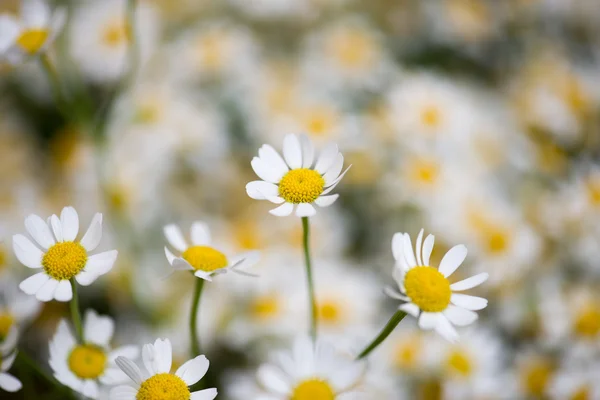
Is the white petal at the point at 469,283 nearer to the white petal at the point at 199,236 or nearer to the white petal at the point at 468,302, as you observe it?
the white petal at the point at 468,302

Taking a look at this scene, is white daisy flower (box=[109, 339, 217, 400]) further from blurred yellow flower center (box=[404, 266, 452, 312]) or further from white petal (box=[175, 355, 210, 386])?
blurred yellow flower center (box=[404, 266, 452, 312])

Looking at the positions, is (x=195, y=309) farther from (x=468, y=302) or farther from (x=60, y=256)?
(x=468, y=302)

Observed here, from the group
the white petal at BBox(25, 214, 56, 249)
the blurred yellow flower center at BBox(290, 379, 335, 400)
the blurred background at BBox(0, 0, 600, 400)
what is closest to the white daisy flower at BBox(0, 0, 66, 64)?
the blurred background at BBox(0, 0, 600, 400)

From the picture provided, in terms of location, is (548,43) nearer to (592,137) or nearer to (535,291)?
(592,137)

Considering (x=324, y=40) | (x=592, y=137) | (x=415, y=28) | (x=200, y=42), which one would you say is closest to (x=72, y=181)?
(x=200, y=42)

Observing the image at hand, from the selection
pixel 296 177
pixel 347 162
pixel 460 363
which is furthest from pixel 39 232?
pixel 347 162

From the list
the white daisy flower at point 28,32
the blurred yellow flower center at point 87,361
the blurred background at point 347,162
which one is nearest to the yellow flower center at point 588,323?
the blurred background at point 347,162

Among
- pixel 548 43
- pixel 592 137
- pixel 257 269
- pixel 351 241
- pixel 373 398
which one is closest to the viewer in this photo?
pixel 373 398
